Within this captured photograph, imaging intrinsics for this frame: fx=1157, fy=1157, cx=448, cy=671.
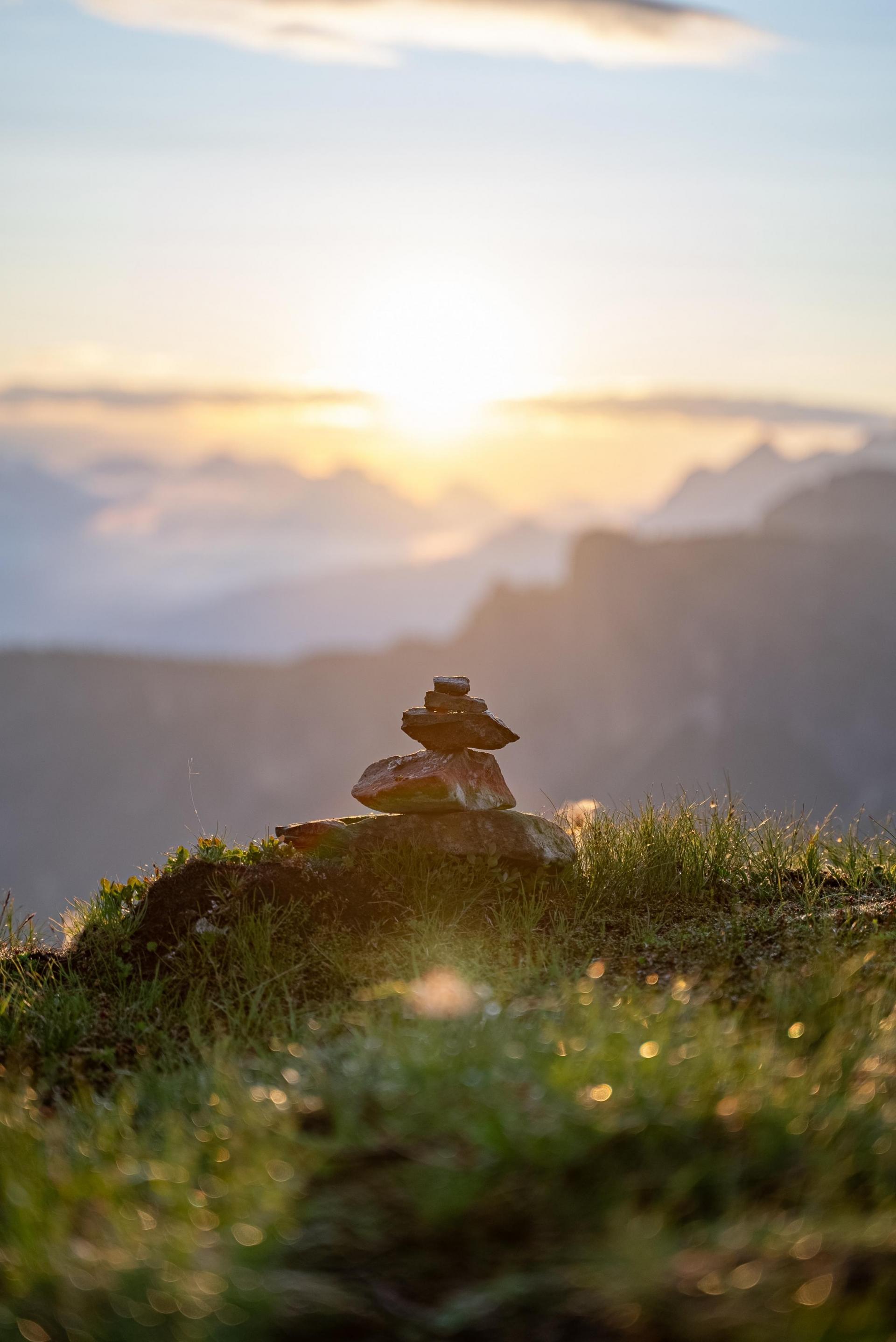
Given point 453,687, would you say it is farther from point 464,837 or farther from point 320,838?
point 320,838

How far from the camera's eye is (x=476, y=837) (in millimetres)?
11078

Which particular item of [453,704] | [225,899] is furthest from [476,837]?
[225,899]

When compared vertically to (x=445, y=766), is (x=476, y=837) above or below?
below

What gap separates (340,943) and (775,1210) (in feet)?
20.8

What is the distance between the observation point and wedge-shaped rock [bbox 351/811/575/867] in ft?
36.1

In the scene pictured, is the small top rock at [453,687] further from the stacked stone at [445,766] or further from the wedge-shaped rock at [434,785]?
the wedge-shaped rock at [434,785]

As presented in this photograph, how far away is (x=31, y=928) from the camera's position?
10.9 metres

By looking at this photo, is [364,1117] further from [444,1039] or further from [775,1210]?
[775,1210]

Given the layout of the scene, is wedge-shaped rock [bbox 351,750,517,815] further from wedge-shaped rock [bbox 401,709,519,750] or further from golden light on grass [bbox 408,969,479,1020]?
golden light on grass [bbox 408,969,479,1020]

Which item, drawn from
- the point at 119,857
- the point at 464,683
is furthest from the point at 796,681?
the point at 464,683

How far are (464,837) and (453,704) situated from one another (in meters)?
1.39

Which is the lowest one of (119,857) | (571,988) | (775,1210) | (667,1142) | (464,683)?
(775,1210)

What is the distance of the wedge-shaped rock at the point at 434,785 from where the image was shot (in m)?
11.2

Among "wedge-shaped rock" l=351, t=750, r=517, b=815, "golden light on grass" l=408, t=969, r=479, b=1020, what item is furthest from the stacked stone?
"golden light on grass" l=408, t=969, r=479, b=1020
